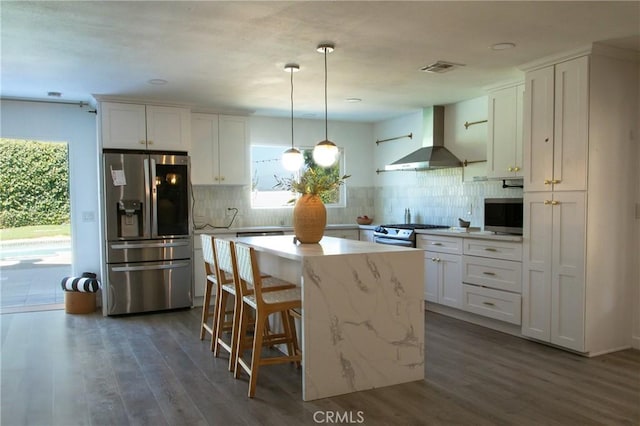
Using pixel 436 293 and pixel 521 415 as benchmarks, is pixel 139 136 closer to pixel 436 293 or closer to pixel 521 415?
pixel 436 293

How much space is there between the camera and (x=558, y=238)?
3.82 meters

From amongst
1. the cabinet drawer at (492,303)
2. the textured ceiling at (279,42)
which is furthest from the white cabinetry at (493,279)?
the textured ceiling at (279,42)

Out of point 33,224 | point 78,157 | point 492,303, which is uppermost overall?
point 78,157

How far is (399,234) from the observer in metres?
5.43

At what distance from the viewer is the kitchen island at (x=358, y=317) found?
288 centimetres

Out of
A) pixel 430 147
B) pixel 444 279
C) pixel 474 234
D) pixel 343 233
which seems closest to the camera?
pixel 474 234

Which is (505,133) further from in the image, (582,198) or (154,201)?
(154,201)

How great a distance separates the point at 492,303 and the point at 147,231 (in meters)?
3.63

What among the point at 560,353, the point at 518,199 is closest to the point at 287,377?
the point at 560,353

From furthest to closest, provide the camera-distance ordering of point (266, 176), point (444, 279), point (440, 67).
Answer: point (266, 176)
point (444, 279)
point (440, 67)

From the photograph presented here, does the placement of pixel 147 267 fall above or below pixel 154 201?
below

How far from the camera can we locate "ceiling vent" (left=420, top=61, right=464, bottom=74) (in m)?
3.97

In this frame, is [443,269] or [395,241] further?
[395,241]

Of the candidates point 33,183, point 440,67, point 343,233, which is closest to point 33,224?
point 33,183
